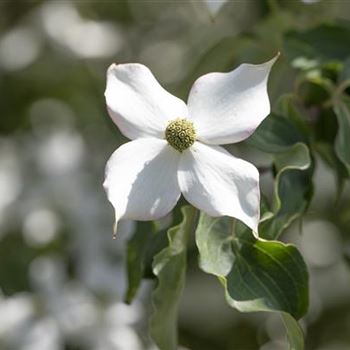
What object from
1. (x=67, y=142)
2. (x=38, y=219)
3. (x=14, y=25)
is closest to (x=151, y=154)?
(x=38, y=219)

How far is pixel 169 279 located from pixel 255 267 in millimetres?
87

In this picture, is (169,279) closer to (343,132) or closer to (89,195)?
(343,132)

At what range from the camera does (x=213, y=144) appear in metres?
1.05

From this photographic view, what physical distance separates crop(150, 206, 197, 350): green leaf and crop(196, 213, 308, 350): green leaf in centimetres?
3

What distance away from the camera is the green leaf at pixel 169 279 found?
3.54 ft

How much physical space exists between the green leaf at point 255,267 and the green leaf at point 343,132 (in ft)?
0.51

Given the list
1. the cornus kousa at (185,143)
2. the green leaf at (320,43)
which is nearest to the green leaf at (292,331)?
the cornus kousa at (185,143)

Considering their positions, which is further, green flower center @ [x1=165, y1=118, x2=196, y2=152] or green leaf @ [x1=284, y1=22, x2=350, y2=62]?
green leaf @ [x1=284, y1=22, x2=350, y2=62]

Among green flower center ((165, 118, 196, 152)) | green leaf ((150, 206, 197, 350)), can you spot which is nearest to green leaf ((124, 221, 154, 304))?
green leaf ((150, 206, 197, 350))

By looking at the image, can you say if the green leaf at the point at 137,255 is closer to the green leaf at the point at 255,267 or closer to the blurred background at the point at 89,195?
the green leaf at the point at 255,267

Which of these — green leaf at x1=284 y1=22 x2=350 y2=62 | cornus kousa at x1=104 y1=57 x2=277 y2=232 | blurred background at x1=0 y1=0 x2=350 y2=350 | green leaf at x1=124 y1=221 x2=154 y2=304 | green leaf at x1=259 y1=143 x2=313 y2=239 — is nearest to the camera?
cornus kousa at x1=104 y1=57 x2=277 y2=232

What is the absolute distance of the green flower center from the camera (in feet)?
3.38

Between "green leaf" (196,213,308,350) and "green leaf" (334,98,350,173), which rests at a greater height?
"green leaf" (196,213,308,350)

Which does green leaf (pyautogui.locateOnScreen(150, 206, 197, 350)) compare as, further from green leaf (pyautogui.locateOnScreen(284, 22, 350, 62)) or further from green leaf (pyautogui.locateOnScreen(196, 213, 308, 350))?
green leaf (pyautogui.locateOnScreen(284, 22, 350, 62))
